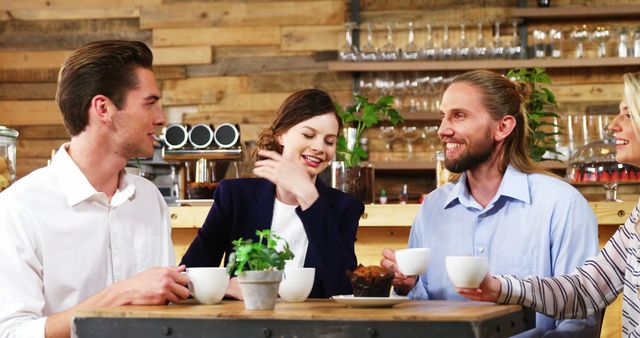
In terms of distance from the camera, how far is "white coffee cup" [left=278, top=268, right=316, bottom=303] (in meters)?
2.24

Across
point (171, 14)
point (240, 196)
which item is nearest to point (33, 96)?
point (171, 14)

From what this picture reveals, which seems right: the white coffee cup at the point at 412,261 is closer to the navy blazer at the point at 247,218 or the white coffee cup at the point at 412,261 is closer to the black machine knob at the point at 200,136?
the navy blazer at the point at 247,218

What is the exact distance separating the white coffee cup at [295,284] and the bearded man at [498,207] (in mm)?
715

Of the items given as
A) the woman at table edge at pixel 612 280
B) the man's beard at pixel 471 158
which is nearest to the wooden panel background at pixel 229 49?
the man's beard at pixel 471 158

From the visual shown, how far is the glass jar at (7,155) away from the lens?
3.56 m

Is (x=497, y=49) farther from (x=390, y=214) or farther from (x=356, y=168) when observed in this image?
(x=390, y=214)

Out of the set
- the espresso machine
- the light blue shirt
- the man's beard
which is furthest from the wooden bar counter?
the espresso machine

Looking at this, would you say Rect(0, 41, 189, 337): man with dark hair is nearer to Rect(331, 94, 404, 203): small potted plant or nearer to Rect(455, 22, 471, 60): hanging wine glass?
Rect(331, 94, 404, 203): small potted plant

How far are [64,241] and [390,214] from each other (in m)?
1.66

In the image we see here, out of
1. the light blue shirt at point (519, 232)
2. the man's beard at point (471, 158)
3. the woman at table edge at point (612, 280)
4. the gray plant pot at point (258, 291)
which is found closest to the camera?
the gray plant pot at point (258, 291)

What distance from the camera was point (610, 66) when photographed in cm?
629

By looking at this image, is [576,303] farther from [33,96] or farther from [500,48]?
[33,96]

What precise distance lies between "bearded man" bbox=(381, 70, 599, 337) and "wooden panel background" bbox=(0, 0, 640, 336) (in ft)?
10.6

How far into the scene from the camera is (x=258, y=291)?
2.06 metres
